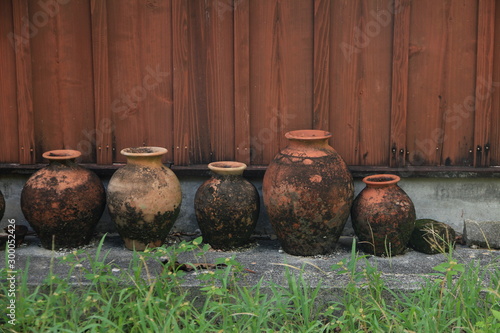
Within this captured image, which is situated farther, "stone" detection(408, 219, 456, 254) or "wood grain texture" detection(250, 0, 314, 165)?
"wood grain texture" detection(250, 0, 314, 165)

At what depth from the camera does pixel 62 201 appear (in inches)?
196

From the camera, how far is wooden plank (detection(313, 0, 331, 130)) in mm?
5219

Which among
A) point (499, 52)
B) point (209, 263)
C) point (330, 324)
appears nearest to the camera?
point (330, 324)

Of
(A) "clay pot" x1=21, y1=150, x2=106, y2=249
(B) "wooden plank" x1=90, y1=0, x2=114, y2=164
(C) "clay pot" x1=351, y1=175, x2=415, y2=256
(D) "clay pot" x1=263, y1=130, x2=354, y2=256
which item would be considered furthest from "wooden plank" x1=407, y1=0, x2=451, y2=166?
(A) "clay pot" x1=21, y1=150, x2=106, y2=249

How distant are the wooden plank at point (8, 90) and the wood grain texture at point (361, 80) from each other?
2426mm

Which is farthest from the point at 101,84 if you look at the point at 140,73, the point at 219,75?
the point at 219,75

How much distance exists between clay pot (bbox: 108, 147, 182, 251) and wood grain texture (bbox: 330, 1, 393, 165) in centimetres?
133

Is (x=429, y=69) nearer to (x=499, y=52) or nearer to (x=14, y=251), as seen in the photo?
(x=499, y=52)

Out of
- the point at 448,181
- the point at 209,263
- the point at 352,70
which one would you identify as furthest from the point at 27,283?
the point at 448,181

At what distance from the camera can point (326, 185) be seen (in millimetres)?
4812

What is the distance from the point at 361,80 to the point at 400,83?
0.95ft

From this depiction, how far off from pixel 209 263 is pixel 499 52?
8.65 ft

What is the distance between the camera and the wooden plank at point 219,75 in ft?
17.4

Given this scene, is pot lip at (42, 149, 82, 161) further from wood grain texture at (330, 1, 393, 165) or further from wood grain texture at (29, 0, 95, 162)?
wood grain texture at (330, 1, 393, 165)
